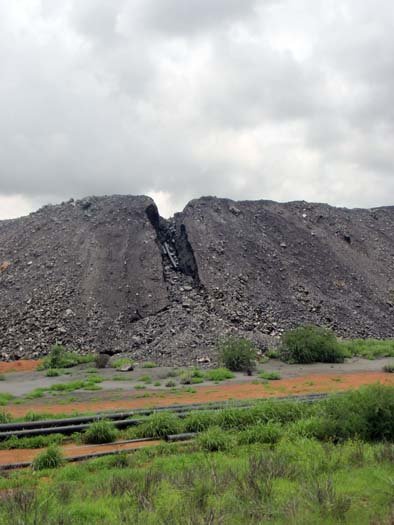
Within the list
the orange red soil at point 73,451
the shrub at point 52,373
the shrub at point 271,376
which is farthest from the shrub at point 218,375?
the orange red soil at point 73,451

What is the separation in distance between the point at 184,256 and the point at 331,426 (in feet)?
100

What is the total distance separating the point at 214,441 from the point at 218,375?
1289 cm

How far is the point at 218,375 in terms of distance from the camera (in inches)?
913

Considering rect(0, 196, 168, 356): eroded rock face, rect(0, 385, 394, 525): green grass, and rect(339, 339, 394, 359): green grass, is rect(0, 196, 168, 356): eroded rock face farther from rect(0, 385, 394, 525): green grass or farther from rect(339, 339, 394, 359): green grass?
rect(0, 385, 394, 525): green grass

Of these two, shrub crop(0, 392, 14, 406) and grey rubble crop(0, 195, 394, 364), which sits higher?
grey rubble crop(0, 195, 394, 364)

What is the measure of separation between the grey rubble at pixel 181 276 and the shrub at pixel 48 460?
17545 mm

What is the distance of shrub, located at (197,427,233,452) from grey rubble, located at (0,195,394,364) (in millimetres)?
16546

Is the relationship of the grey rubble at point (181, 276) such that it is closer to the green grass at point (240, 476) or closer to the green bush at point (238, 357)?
the green bush at point (238, 357)

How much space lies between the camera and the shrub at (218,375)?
75.4ft

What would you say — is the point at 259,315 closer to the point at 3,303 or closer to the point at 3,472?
the point at 3,303

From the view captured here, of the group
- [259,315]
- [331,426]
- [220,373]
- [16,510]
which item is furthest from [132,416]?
[259,315]

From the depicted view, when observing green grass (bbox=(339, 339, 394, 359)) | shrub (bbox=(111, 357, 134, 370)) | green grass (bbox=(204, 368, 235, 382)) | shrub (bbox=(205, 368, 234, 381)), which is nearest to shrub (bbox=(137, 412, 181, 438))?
green grass (bbox=(204, 368, 235, 382))

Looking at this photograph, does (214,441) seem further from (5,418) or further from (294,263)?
(294,263)

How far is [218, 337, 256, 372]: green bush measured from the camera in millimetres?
25484
